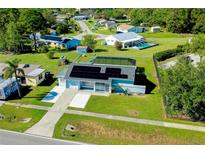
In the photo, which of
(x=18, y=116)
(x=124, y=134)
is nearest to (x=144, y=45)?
(x=124, y=134)

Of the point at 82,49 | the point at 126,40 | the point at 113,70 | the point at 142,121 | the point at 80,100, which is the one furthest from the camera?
the point at 126,40

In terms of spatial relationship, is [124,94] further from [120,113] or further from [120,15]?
[120,15]

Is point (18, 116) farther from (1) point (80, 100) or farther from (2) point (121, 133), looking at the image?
→ (2) point (121, 133)

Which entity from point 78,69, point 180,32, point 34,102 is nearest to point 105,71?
point 78,69

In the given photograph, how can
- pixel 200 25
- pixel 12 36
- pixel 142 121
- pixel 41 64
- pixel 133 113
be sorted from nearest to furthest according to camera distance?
pixel 142 121 < pixel 133 113 < pixel 41 64 < pixel 12 36 < pixel 200 25

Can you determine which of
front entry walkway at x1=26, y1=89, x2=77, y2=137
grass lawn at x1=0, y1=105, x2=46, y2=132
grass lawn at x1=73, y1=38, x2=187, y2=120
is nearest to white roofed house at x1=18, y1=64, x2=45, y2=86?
front entry walkway at x1=26, y1=89, x2=77, y2=137

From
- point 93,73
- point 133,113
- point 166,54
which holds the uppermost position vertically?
point 166,54

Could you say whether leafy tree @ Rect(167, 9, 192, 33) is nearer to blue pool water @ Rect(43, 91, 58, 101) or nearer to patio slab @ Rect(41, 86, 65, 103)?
patio slab @ Rect(41, 86, 65, 103)

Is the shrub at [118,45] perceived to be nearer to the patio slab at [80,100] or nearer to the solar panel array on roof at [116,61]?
the solar panel array on roof at [116,61]
